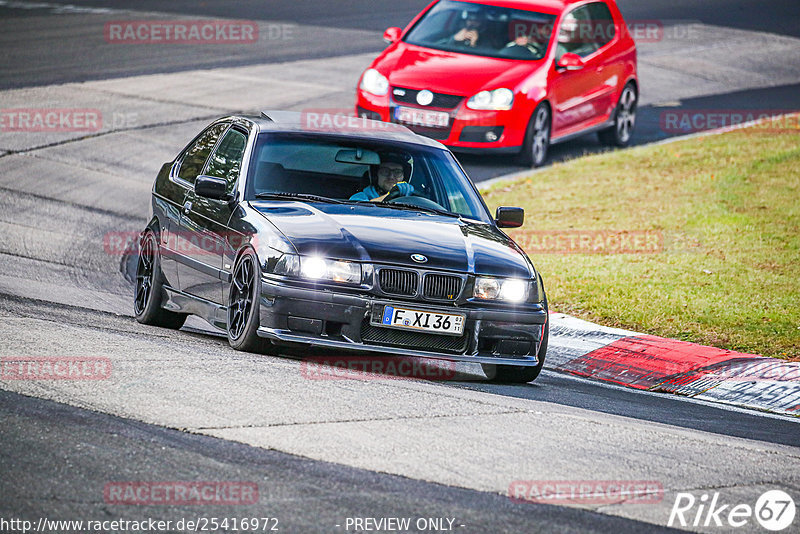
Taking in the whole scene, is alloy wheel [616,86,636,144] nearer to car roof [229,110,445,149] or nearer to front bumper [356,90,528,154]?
front bumper [356,90,528,154]

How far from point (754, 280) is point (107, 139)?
9.02 metres

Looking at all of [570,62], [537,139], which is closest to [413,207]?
[537,139]

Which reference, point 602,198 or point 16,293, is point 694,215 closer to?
point 602,198

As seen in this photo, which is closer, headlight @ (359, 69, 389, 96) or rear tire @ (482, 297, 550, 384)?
rear tire @ (482, 297, 550, 384)

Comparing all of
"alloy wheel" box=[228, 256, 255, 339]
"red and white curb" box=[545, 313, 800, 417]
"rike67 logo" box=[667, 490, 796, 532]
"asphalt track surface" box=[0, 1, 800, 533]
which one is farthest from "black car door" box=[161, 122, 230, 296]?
"rike67 logo" box=[667, 490, 796, 532]

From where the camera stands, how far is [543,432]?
6.59m

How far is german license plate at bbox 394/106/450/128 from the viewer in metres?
16.1

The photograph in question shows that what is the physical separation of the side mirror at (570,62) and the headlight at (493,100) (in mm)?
1148

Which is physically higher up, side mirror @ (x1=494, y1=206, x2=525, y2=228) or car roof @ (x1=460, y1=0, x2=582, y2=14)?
car roof @ (x1=460, y1=0, x2=582, y2=14)

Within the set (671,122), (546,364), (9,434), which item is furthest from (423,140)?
(671,122)

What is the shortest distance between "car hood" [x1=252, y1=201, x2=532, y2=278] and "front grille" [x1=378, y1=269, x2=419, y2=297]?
2.5 inches

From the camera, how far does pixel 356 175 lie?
30.2 feet

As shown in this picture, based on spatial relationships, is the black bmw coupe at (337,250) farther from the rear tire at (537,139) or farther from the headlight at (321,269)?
the rear tire at (537,139)

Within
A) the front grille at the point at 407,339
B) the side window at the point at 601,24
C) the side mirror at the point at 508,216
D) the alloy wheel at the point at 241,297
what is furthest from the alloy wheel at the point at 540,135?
the front grille at the point at 407,339
